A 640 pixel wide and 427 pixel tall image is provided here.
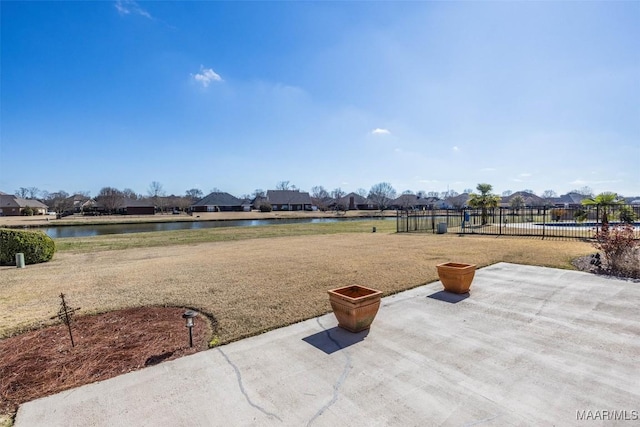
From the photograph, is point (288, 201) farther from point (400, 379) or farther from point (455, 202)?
point (400, 379)

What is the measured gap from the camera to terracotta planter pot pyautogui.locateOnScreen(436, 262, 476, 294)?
237 inches

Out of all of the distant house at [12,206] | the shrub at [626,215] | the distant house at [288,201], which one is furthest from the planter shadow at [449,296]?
the distant house at [12,206]

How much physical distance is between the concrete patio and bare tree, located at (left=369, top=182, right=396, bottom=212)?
3442 inches

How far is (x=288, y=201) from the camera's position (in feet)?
268

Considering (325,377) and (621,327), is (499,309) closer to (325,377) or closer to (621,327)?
(621,327)

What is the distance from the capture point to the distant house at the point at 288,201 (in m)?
81.1

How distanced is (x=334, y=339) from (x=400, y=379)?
121 cm

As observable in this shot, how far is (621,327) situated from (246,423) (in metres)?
5.29

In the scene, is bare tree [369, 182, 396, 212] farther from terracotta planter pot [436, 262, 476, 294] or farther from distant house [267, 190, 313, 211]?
terracotta planter pot [436, 262, 476, 294]

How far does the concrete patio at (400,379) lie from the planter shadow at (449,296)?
0.78 metres

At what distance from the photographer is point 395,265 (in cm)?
899

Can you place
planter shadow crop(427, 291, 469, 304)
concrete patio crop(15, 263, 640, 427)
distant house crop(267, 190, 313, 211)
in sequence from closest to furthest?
concrete patio crop(15, 263, 640, 427), planter shadow crop(427, 291, 469, 304), distant house crop(267, 190, 313, 211)

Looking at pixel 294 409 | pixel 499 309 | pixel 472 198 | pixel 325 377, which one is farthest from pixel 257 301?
pixel 472 198

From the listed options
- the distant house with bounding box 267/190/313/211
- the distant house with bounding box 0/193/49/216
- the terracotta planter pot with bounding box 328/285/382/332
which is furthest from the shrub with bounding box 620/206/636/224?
the distant house with bounding box 0/193/49/216
